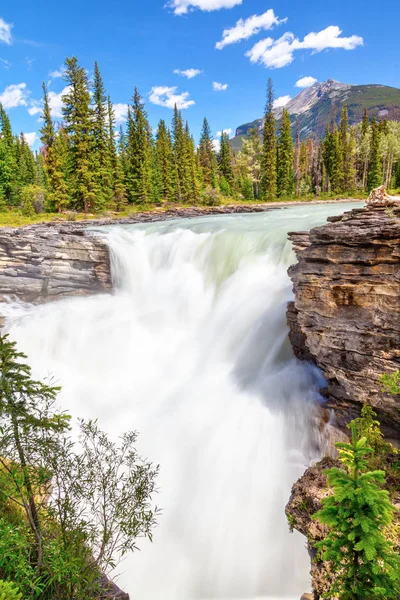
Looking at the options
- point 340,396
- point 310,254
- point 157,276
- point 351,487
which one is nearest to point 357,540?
point 351,487

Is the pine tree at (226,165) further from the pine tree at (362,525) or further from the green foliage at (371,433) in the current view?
the pine tree at (362,525)

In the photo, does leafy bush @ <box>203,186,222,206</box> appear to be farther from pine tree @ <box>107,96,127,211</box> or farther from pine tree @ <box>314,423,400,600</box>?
pine tree @ <box>314,423,400,600</box>

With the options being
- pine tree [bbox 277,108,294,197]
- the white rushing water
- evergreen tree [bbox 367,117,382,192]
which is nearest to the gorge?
the white rushing water

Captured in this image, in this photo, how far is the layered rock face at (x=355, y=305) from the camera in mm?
6855

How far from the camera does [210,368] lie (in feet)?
38.7

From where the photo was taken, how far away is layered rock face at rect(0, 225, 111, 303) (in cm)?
1833

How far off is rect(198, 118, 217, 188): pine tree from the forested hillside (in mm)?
186

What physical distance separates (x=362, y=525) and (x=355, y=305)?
206 inches

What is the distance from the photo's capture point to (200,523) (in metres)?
7.52

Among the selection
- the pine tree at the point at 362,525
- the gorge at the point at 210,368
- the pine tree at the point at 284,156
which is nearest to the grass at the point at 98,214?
the pine tree at the point at 284,156

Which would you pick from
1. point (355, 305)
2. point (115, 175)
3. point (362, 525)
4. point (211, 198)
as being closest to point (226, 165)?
point (211, 198)

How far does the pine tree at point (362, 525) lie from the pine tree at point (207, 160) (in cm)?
6256

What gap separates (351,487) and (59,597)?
404 centimetres

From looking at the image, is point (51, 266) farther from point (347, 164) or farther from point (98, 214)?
point (347, 164)
